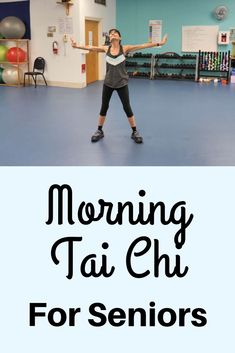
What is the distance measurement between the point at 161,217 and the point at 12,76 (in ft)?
31.9

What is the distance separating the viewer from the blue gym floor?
15.2ft

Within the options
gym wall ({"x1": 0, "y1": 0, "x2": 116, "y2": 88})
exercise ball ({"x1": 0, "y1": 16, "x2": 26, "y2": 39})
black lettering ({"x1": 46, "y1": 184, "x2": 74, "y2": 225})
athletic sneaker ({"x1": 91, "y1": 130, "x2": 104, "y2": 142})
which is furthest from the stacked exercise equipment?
black lettering ({"x1": 46, "y1": 184, "x2": 74, "y2": 225})

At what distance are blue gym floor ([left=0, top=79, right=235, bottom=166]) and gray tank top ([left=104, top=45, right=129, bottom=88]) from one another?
791 millimetres

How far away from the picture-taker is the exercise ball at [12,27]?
10.2 metres

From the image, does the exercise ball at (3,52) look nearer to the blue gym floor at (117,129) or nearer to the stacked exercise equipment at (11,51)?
the stacked exercise equipment at (11,51)

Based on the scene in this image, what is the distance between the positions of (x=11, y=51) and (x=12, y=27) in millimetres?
591

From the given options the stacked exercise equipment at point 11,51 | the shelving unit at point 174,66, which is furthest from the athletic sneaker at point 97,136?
the shelving unit at point 174,66

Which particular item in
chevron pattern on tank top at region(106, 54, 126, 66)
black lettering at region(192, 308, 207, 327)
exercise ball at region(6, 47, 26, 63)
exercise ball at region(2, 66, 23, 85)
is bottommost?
black lettering at region(192, 308, 207, 327)

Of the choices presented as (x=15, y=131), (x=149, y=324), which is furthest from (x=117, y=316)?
(x=15, y=131)

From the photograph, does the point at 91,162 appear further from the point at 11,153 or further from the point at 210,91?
the point at 210,91

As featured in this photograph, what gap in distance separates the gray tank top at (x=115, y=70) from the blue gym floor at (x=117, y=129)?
2.59 feet

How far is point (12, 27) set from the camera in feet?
33.3

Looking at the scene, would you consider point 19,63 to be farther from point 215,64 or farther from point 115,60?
point 115,60

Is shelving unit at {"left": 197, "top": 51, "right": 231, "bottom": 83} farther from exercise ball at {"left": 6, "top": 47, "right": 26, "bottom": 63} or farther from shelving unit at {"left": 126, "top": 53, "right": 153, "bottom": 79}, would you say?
exercise ball at {"left": 6, "top": 47, "right": 26, "bottom": 63}
